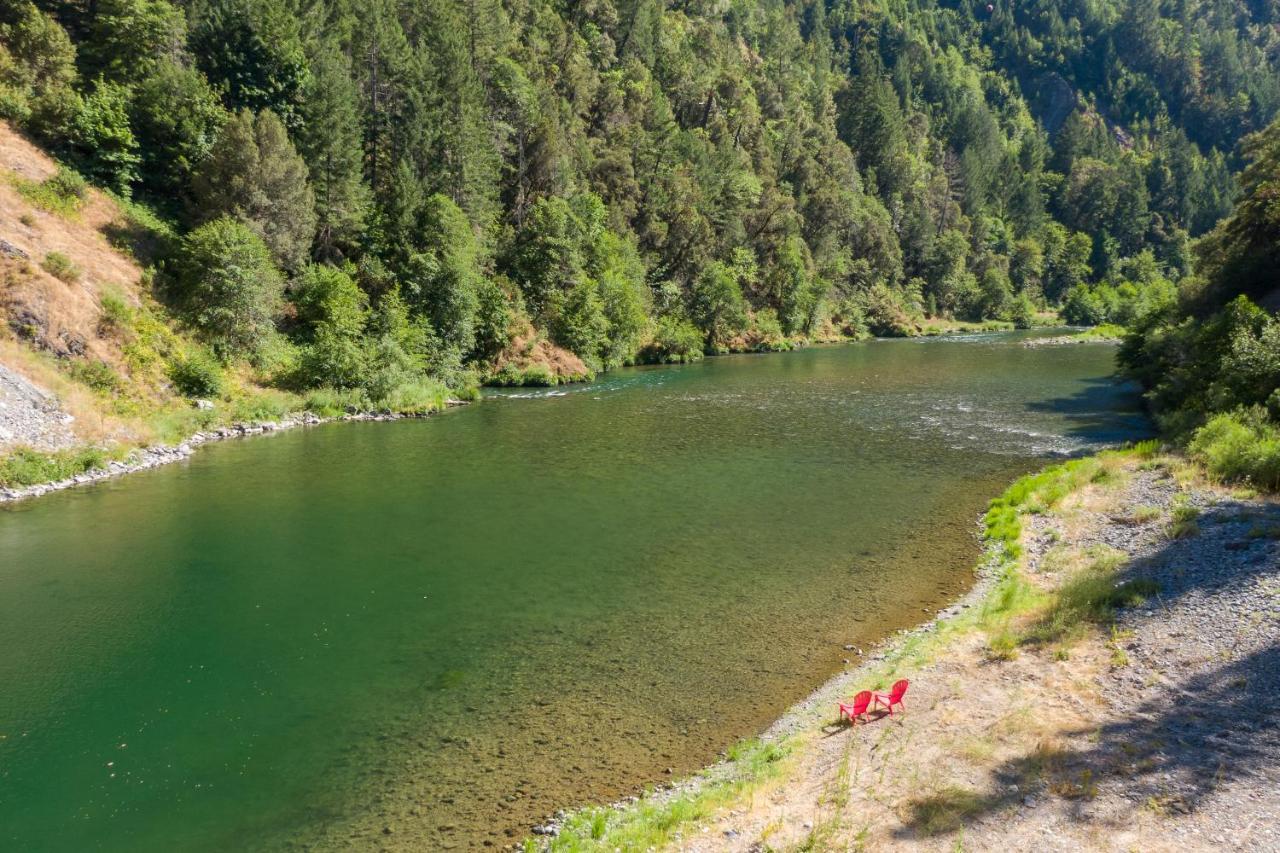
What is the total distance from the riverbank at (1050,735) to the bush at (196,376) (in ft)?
128

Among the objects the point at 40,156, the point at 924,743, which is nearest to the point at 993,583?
the point at 924,743

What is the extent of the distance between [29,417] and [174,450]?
593 cm

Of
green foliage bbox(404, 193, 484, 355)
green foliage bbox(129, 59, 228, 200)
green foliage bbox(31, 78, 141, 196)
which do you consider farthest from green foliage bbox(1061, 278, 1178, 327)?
green foliage bbox(31, 78, 141, 196)

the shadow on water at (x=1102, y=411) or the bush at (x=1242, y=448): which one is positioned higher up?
the bush at (x=1242, y=448)

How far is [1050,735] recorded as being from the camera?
1164 cm

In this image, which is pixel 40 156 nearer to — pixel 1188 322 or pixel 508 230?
pixel 508 230

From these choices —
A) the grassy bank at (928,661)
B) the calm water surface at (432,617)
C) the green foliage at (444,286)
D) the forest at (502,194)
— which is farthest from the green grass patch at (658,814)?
the green foliage at (444,286)

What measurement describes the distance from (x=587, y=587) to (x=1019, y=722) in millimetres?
11275

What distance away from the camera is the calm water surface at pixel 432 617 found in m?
12.0

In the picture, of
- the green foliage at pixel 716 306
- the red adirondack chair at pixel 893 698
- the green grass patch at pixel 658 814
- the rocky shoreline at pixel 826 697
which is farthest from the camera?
the green foliage at pixel 716 306

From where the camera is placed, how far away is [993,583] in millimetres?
19391

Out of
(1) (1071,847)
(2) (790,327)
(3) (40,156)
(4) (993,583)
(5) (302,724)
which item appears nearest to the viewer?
(1) (1071,847)

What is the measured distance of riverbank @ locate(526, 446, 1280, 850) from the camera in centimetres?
962

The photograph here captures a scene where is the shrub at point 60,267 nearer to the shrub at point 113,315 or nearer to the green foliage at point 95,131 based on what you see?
the shrub at point 113,315
